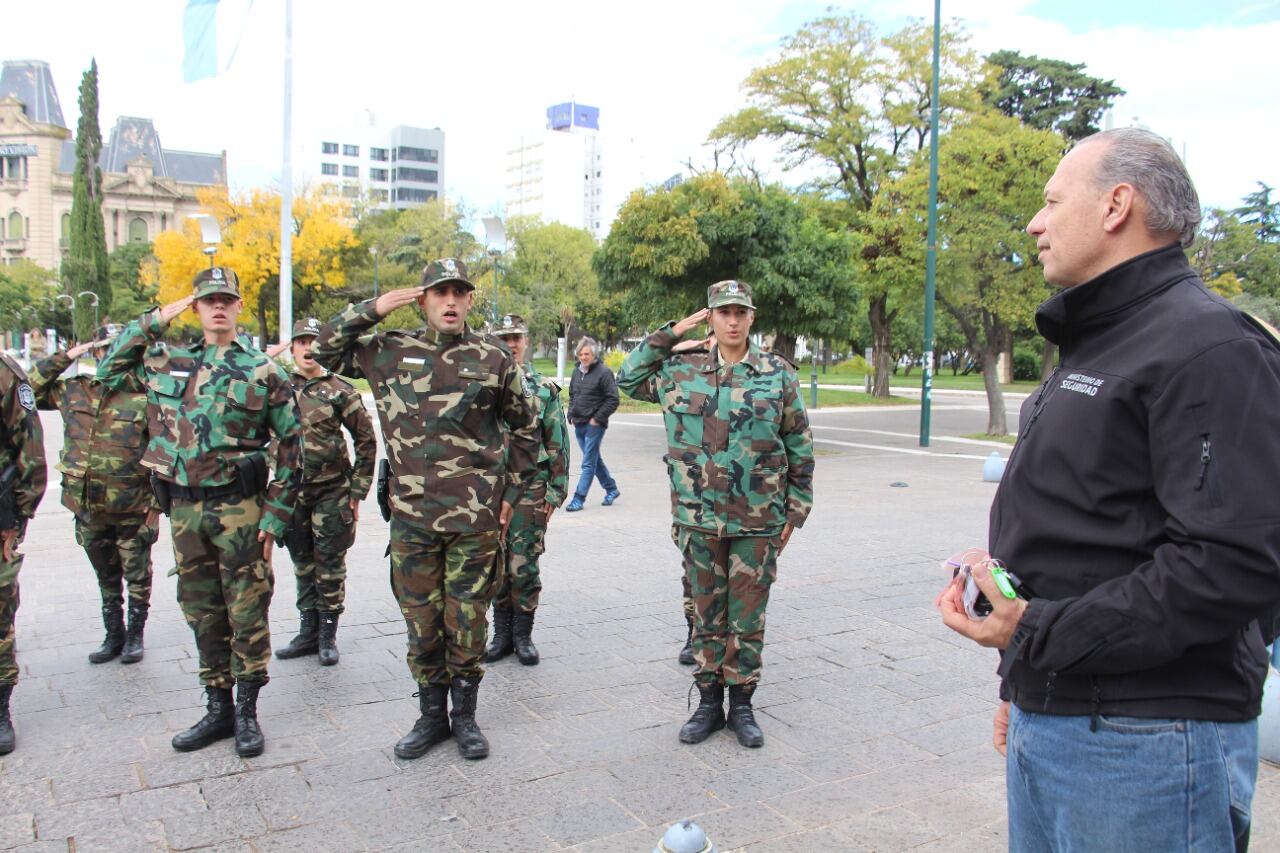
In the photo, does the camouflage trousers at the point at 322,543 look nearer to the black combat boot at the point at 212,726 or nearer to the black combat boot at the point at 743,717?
the black combat boot at the point at 212,726

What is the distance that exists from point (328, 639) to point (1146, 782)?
16.1 feet

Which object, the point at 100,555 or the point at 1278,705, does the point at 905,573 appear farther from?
the point at 100,555

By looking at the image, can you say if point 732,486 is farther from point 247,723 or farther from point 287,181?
point 287,181

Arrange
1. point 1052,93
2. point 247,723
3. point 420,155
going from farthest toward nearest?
point 420,155 → point 1052,93 → point 247,723

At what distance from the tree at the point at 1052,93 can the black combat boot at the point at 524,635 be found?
1750 inches

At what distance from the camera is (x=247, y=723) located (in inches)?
175

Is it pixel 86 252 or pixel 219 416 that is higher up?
pixel 86 252

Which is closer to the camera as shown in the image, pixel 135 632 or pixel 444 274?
pixel 444 274

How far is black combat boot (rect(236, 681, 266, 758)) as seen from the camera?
433 centimetres

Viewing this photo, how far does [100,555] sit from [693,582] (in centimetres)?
365

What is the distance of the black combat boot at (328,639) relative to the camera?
222 inches

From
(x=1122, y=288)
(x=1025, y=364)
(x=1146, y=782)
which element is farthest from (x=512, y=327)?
(x=1025, y=364)

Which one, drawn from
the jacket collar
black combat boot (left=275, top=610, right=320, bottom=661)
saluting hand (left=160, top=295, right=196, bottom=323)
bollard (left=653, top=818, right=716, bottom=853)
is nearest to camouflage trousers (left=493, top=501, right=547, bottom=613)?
black combat boot (left=275, top=610, right=320, bottom=661)

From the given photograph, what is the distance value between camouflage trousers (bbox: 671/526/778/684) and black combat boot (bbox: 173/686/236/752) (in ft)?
7.38
